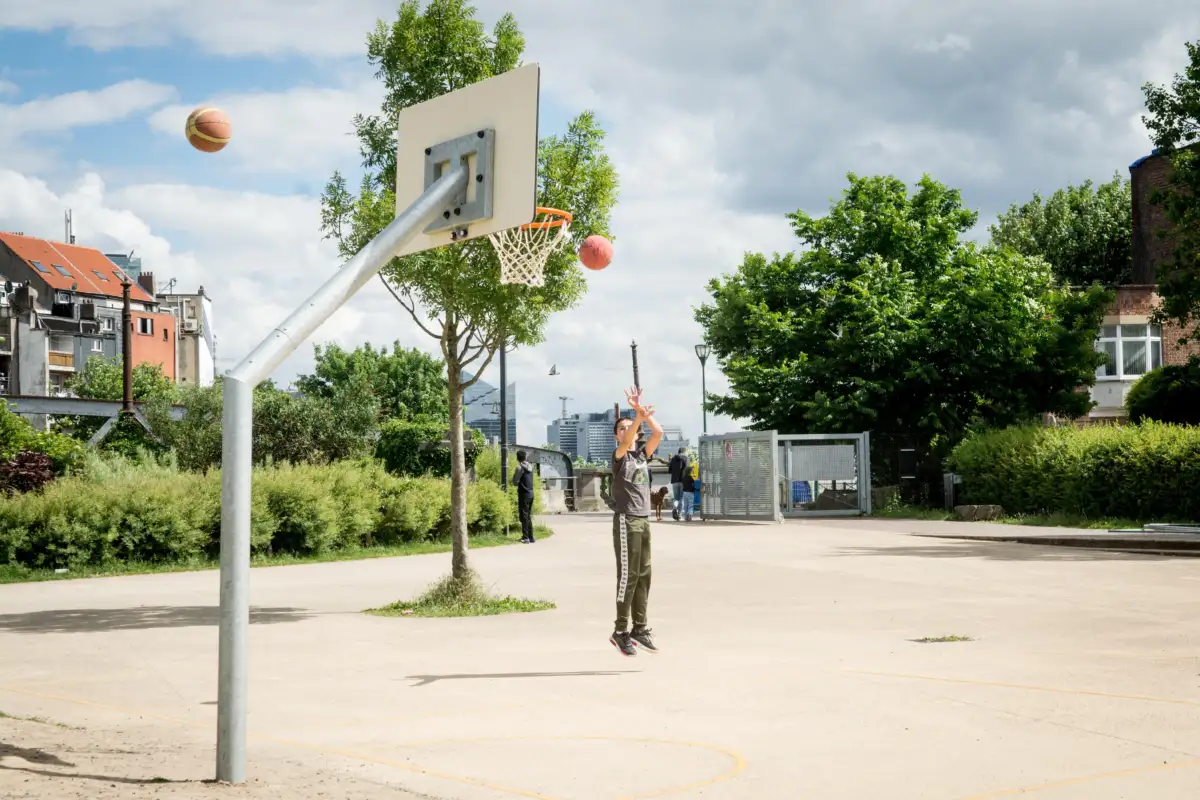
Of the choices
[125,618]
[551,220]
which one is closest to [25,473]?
[125,618]

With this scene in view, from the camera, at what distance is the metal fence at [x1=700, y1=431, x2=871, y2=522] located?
35.3 metres

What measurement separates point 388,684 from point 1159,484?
25.1m

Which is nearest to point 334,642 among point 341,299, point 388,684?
→ point 388,684

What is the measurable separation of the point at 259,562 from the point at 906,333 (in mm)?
23068

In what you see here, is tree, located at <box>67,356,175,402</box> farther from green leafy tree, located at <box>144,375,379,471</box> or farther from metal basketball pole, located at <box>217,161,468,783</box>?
metal basketball pole, located at <box>217,161,468,783</box>

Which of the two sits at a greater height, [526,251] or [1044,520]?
[526,251]

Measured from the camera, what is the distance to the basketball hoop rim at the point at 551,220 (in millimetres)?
11694

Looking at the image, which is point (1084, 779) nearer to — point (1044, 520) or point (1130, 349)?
point (1044, 520)

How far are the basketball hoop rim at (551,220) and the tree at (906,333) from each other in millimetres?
26386

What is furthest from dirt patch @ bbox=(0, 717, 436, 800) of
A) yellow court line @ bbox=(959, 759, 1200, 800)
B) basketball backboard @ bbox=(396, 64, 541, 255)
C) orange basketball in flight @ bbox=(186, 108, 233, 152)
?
orange basketball in flight @ bbox=(186, 108, 233, 152)

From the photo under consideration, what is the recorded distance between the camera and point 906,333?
38.4 m

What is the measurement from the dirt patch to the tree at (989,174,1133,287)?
60.6 m

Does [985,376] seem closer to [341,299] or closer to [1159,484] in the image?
[1159,484]

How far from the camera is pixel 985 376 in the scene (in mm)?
39125
